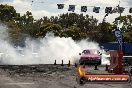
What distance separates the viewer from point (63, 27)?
12344 cm

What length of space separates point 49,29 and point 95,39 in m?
15.4

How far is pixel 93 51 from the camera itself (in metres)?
38.5

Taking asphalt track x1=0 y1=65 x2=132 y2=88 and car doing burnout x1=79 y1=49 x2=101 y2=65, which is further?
car doing burnout x1=79 y1=49 x2=101 y2=65

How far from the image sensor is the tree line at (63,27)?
95588 millimetres

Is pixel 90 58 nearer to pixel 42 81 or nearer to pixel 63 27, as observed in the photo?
pixel 42 81

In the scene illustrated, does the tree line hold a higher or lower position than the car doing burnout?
higher

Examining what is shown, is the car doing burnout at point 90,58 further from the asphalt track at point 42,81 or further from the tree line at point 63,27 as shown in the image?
the tree line at point 63,27

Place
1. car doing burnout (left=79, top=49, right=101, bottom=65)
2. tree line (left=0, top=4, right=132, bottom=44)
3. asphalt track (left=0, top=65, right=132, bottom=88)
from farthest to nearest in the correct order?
1. tree line (left=0, top=4, right=132, bottom=44)
2. car doing burnout (left=79, top=49, right=101, bottom=65)
3. asphalt track (left=0, top=65, right=132, bottom=88)

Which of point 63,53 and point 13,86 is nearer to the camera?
point 13,86

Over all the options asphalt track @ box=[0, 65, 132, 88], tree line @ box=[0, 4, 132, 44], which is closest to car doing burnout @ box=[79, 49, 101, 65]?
asphalt track @ box=[0, 65, 132, 88]

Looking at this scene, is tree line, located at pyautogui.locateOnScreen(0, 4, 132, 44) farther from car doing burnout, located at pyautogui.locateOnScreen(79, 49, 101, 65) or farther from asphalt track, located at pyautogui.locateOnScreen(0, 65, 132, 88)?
asphalt track, located at pyautogui.locateOnScreen(0, 65, 132, 88)

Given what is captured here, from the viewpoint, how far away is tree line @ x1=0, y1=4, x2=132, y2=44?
95588 mm

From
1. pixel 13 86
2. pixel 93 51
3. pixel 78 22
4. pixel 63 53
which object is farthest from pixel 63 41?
pixel 78 22

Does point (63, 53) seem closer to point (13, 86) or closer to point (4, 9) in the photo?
point (13, 86)
